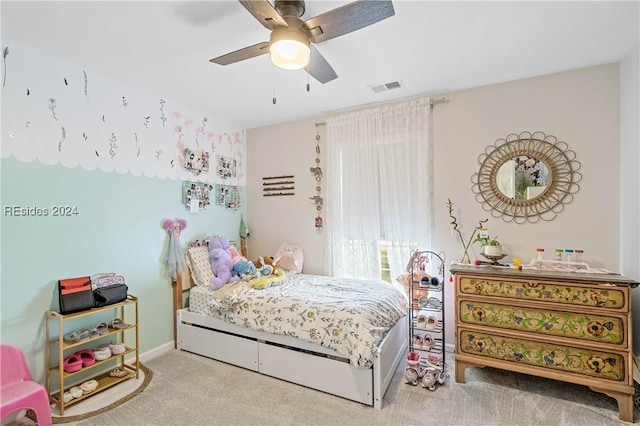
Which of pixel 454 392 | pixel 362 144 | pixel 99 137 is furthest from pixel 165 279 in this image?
pixel 454 392

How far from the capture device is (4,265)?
195 cm

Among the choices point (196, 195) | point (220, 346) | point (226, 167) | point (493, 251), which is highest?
point (226, 167)

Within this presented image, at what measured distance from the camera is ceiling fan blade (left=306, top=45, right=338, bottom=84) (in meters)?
1.81

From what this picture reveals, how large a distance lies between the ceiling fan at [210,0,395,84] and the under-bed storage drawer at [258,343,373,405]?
2047 millimetres

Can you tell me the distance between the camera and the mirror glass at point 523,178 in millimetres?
2533

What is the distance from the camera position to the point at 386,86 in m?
2.75

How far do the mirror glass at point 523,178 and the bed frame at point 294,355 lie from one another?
5.05 feet

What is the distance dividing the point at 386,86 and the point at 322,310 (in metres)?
2.07

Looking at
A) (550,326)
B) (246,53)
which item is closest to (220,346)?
(246,53)

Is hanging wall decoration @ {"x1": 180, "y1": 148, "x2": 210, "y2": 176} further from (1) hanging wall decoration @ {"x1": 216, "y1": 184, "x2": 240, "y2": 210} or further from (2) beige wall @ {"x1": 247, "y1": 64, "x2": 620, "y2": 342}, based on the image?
(2) beige wall @ {"x1": 247, "y1": 64, "x2": 620, "y2": 342}

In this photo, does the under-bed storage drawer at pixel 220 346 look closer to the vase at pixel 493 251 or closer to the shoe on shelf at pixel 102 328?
the shoe on shelf at pixel 102 328

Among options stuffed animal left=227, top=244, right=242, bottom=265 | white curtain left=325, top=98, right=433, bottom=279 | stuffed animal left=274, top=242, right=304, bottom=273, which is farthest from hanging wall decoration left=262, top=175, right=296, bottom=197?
stuffed animal left=227, top=244, right=242, bottom=265

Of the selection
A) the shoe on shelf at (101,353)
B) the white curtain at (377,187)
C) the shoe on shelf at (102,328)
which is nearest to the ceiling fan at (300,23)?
the white curtain at (377,187)

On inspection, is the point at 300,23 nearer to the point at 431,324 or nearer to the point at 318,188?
the point at 318,188
